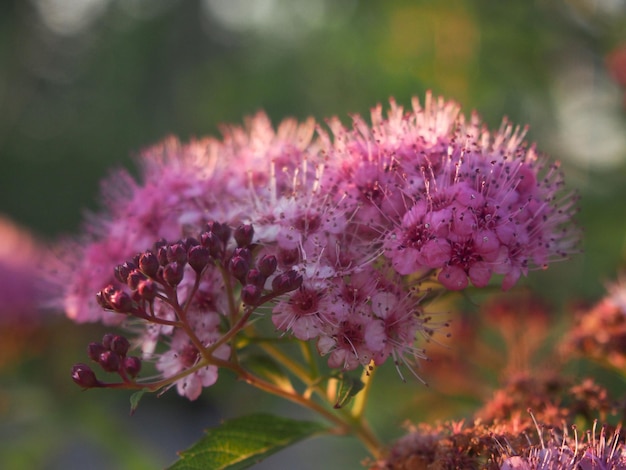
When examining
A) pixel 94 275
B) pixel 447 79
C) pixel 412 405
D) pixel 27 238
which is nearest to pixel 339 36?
pixel 447 79

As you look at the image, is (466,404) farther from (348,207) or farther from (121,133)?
(121,133)

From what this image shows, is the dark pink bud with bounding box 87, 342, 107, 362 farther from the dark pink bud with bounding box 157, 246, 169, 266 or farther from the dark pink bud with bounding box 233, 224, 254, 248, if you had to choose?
the dark pink bud with bounding box 233, 224, 254, 248

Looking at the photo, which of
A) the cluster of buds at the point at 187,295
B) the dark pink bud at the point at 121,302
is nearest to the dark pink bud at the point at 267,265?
the cluster of buds at the point at 187,295

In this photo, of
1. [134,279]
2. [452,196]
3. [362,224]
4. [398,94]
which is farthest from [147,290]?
[398,94]

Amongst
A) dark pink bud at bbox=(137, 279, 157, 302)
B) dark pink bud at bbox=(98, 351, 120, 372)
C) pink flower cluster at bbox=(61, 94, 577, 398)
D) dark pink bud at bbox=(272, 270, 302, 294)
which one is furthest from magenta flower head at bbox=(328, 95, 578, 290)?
dark pink bud at bbox=(98, 351, 120, 372)

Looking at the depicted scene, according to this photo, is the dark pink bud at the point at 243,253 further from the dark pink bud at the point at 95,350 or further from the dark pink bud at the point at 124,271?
the dark pink bud at the point at 95,350

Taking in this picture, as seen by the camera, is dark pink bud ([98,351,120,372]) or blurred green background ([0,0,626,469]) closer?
dark pink bud ([98,351,120,372])

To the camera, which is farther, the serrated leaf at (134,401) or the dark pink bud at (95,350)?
the dark pink bud at (95,350)
